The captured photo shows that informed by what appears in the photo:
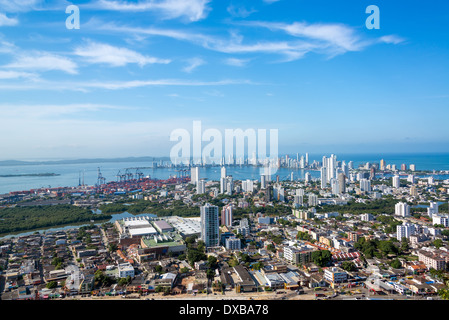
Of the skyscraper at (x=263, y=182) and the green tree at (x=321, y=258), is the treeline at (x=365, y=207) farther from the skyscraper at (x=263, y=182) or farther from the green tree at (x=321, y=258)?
the green tree at (x=321, y=258)

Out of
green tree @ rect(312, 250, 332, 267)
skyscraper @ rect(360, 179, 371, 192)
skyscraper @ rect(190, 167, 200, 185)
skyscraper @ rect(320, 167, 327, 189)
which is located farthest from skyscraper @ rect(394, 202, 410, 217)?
skyscraper @ rect(190, 167, 200, 185)

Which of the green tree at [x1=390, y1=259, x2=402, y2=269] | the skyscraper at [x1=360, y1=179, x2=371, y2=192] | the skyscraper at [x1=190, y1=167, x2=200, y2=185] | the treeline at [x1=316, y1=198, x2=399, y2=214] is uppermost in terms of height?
the skyscraper at [x1=190, y1=167, x2=200, y2=185]

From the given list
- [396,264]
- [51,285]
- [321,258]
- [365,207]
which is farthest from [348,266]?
[365,207]

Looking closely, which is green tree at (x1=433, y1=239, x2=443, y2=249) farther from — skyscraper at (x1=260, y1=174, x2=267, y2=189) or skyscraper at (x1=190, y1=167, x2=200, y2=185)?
skyscraper at (x1=190, y1=167, x2=200, y2=185)

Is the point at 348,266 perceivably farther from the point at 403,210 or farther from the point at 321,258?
the point at 403,210
